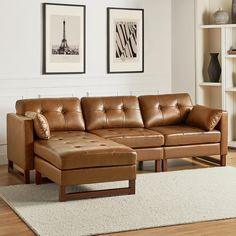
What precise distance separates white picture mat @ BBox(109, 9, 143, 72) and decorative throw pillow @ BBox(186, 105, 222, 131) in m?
1.25

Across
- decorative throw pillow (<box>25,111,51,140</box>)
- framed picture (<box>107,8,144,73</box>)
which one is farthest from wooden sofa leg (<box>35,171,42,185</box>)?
framed picture (<box>107,8,144,73</box>)

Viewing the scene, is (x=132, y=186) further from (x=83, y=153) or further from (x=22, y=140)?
(x=22, y=140)

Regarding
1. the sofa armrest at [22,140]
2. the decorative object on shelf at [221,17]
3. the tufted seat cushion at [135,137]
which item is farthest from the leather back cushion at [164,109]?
the sofa armrest at [22,140]

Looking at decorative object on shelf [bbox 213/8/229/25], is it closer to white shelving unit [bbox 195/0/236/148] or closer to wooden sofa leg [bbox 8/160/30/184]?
white shelving unit [bbox 195/0/236/148]

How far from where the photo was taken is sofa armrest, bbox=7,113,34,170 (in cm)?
593

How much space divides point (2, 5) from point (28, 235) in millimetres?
3451

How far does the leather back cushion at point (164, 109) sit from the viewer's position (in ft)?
23.2

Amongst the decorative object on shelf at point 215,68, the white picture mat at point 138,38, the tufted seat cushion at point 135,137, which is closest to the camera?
the tufted seat cushion at point 135,137

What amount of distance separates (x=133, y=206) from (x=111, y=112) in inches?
78.8

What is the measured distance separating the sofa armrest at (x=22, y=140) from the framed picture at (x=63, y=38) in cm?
122

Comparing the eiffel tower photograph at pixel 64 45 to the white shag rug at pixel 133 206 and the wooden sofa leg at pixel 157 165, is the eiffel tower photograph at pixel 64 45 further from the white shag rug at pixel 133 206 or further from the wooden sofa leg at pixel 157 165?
the white shag rug at pixel 133 206

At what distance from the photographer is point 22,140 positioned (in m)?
6.00

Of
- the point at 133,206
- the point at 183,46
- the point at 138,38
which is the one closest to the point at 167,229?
the point at 133,206

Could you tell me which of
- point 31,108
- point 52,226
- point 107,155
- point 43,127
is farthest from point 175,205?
point 31,108
